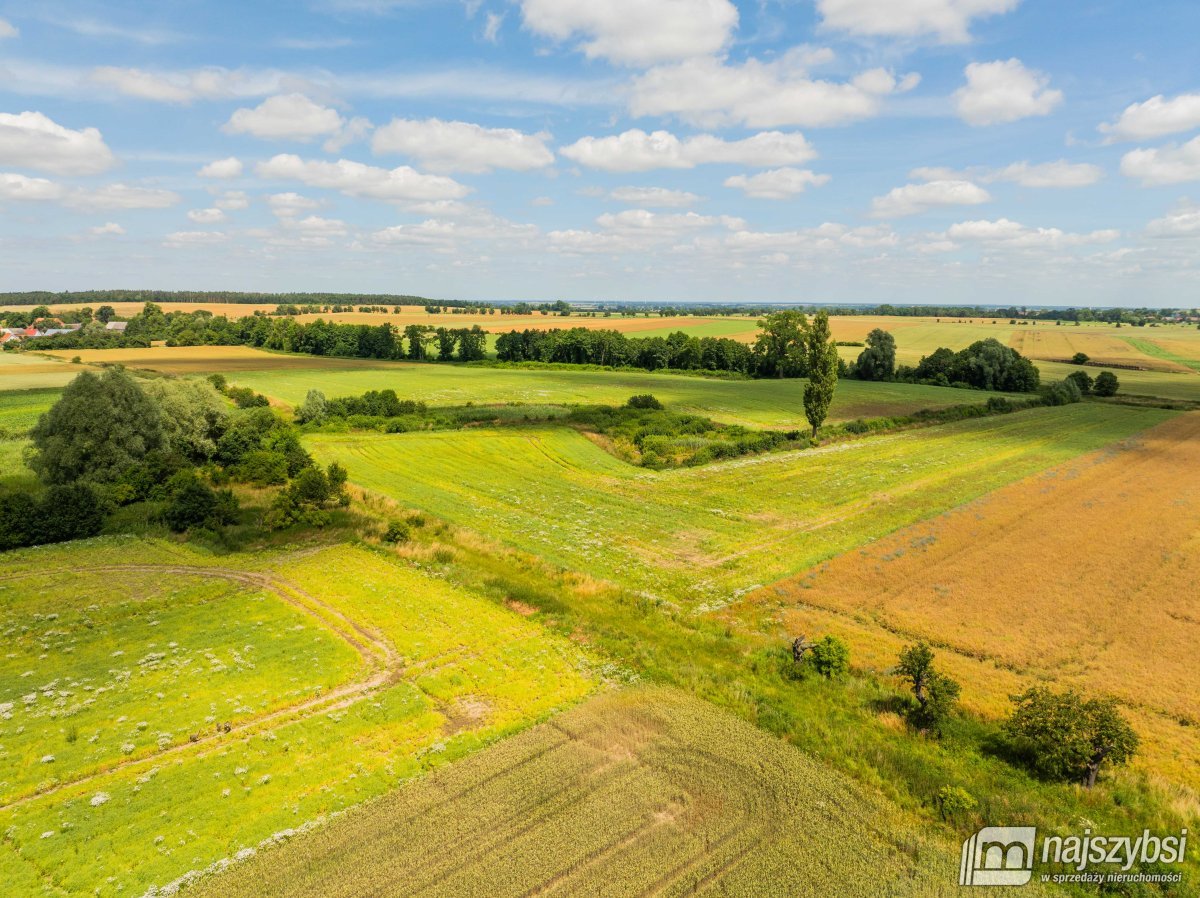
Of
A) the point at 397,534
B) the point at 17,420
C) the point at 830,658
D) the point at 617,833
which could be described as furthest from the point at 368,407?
the point at 617,833

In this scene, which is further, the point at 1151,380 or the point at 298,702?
the point at 1151,380

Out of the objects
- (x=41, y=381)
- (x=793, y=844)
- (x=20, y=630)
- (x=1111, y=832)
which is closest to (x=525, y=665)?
(x=793, y=844)

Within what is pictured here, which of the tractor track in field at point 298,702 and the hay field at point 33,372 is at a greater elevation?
the hay field at point 33,372

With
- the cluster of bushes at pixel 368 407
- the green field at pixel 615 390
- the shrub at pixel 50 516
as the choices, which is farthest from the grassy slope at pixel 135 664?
the green field at pixel 615 390

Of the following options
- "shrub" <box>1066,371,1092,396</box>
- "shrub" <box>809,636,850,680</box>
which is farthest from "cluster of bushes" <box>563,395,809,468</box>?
"shrub" <box>1066,371,1092,396</box>

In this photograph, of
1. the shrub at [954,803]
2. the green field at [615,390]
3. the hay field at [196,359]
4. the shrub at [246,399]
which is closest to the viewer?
the shrub at [954,803]

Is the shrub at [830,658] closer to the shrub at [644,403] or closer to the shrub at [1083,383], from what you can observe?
the shrub at [644,403]

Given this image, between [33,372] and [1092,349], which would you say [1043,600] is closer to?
[33,372]
